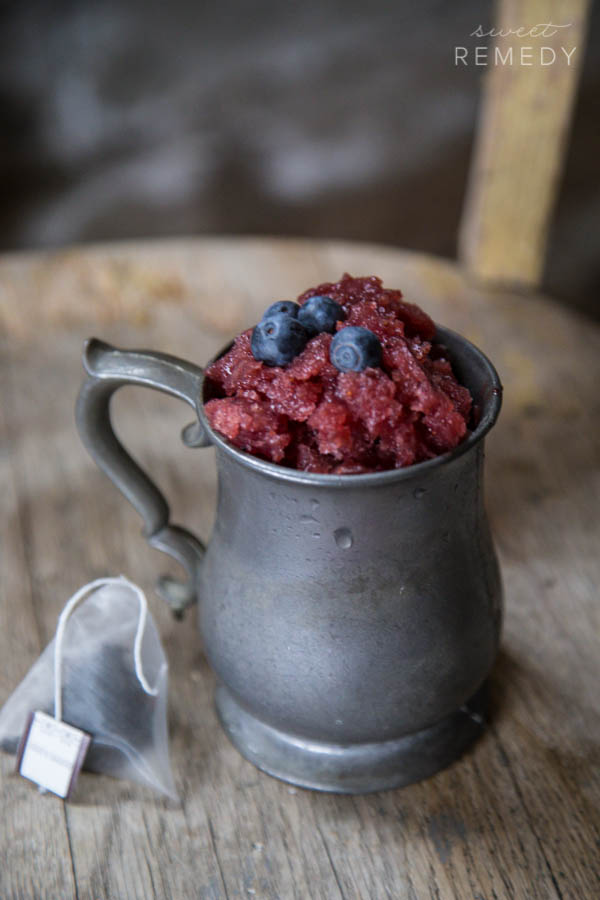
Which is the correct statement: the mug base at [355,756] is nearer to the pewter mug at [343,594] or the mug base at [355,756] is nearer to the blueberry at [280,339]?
the pewter mug at [343,594]

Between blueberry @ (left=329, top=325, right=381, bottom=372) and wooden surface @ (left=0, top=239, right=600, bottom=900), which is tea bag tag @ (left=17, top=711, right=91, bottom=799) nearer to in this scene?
wooden surface @ (left=0, top=239, right=600, bottom=900)

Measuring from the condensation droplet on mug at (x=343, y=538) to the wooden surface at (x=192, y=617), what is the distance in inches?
10.7

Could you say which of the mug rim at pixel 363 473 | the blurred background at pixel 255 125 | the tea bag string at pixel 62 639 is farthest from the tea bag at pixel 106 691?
the blurred background at pixel 255 125

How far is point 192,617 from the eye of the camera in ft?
3.49

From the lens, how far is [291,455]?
756 mm

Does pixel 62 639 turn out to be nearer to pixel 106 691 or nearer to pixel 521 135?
pixel 106 691

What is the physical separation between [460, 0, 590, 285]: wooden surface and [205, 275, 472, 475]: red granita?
846mm

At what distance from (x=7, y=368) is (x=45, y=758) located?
0.72 m

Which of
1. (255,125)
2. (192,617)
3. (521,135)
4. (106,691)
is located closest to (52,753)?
(106,691)

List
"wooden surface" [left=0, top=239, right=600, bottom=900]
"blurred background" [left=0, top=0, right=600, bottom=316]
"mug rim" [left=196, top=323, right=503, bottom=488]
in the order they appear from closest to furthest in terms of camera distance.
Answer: "mug rim" [left=196, top=323, right=503, bottom=488]
"wooden surface" [left=0, top=239, right=600, bottom=900]
"blurred background" [left=0, top=0, right=600, bottom=316]

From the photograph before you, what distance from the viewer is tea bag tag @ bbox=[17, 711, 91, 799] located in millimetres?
856

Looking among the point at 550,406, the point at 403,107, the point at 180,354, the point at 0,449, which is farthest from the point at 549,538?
the point at 403,107

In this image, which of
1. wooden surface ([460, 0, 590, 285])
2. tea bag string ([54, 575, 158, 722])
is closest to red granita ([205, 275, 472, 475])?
tea bag string ([54, 575, 158, 722])

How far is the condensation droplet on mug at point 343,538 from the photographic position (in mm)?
733
